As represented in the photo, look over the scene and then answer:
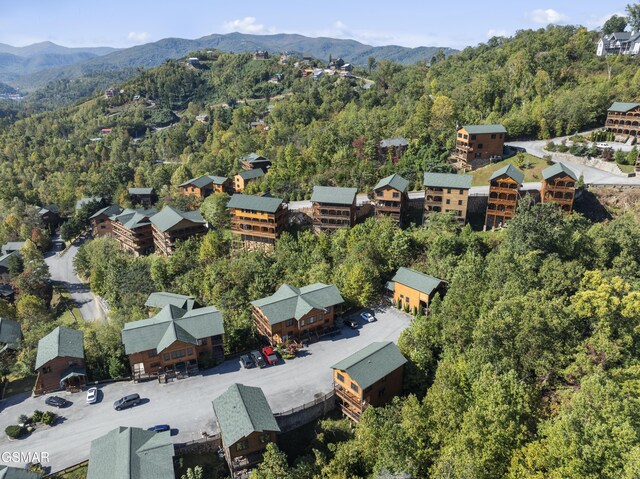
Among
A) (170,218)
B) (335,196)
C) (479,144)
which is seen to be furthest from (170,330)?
(479,144)

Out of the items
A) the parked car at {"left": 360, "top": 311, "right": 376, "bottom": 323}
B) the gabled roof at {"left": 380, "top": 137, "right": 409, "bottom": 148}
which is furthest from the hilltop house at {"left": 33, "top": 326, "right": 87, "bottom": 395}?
the gabled roof at {"left": 380, "top": 137, "right": 409, "bottom": 148}

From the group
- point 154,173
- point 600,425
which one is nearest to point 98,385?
point 600,425

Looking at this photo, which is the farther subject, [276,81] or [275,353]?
[276,81]

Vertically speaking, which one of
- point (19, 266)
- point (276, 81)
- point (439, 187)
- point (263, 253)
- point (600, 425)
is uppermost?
point (276, 81)

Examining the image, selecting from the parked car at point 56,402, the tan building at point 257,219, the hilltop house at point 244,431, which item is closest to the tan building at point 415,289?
the tan building at point 257,219

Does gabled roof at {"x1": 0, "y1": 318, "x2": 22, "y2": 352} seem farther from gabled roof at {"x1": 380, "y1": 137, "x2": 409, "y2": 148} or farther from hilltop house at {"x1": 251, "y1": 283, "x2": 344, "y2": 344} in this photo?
gabled roof at {"x1": 380, "y1": 137, "x2": 409, "y2": 148}

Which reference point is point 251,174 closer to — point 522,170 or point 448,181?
point 448,181

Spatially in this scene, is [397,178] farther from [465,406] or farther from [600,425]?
[600,425]
